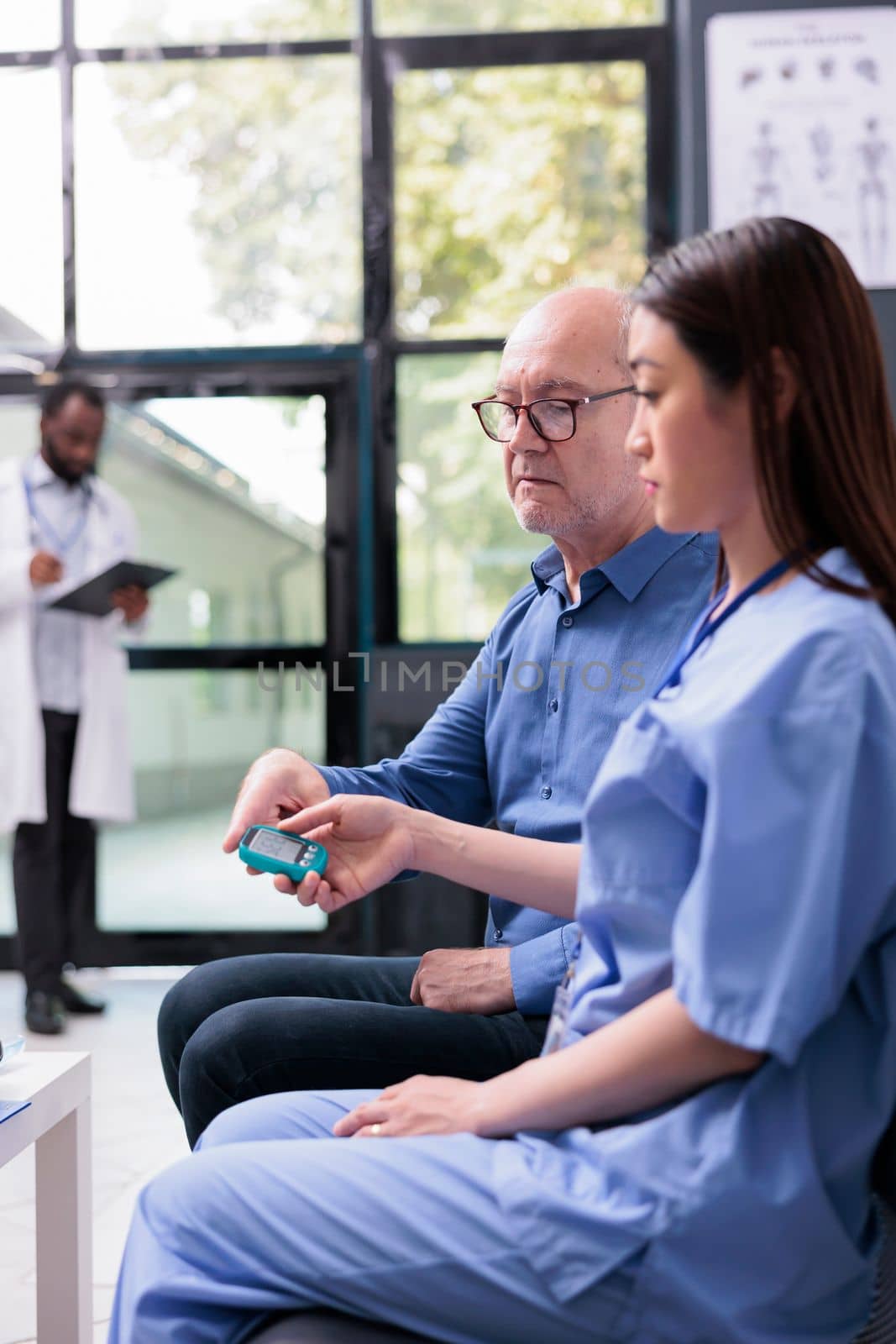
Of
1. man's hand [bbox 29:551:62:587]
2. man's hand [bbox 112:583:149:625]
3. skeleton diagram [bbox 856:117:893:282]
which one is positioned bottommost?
man's hand [bbox 112:583:149:625]

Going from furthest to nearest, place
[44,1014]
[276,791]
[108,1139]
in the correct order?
[44,1014], [108,1139], [276,791]

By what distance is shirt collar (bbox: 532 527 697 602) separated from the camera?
1.45m

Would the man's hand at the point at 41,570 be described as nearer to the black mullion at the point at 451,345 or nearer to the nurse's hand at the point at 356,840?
the black mullion at the point at 451,345

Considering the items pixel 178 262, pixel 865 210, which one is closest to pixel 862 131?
pixel 865 210

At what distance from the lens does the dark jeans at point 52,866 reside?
134 inches

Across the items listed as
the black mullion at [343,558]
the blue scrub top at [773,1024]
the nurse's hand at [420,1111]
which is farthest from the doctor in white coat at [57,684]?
the blue scrub top at [773,1024]

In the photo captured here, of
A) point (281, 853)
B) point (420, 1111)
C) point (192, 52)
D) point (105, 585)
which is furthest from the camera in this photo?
point (192, 52)

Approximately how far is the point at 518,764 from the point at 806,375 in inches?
29.4

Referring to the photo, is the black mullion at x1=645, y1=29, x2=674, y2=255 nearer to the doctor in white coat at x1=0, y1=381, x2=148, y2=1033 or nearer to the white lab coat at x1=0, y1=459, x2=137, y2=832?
the doctor in white coat at x1=0, y1=381, x2=148, y2=1033

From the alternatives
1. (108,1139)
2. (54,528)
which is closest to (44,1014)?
(108,1139)

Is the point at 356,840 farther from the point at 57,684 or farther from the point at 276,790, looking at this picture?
the point at 57,684

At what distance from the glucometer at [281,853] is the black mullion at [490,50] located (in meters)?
3.30

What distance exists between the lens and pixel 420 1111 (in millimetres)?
931

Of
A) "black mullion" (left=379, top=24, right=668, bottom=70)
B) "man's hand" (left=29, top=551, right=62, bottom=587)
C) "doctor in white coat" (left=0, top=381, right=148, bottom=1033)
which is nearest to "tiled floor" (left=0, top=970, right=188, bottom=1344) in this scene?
"doctor in white coat" (left=0, top=381, right=148, bottom=1033)
